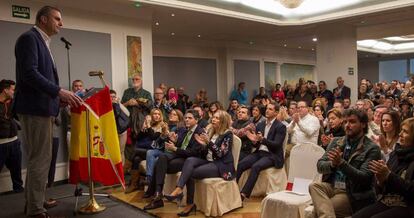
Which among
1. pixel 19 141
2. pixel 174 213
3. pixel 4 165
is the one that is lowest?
pixel 174 213

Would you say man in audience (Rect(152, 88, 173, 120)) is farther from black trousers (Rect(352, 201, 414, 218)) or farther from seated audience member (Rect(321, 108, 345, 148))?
black trousers (Rect(352, 201, 414, 218))

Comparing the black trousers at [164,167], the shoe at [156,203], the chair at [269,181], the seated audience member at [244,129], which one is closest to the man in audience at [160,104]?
the seated audience member at [244,129]

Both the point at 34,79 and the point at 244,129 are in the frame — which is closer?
the point at 34,79

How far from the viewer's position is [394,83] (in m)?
9.66

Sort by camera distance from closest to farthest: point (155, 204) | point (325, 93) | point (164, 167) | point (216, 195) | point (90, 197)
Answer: point (90, 197)
point (216, 195)
point (155, 204)
point (164, 167)
point (325, 93)

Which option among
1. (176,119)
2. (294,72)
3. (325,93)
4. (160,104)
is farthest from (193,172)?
(294,72)

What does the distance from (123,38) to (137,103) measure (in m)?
1.15

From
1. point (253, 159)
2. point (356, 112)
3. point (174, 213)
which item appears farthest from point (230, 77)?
point (356, 112)

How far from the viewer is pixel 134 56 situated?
19.6 ft

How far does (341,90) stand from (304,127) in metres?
3.77

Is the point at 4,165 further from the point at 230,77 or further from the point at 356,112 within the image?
the point at 230,77

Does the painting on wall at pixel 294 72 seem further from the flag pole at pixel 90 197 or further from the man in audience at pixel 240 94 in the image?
the flag pole at pixel 90 197

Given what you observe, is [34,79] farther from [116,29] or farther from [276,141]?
[116,29]

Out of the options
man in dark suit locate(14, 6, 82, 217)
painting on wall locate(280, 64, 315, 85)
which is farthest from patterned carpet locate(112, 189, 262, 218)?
painting on wall locate(280, 64, 315, 85)
